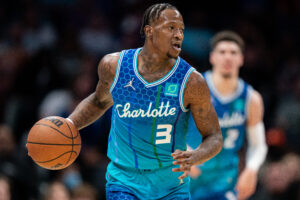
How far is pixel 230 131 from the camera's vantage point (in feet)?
21.2

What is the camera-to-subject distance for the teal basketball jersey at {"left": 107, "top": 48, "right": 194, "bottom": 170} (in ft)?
14.2

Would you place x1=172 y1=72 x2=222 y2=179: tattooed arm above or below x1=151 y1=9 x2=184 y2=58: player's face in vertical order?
below

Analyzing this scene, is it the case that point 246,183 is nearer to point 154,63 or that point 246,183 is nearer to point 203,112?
point 203,112

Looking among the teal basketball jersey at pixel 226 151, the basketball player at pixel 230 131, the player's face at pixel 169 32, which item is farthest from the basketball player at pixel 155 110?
the teal basketball jersey at pixel 226 151

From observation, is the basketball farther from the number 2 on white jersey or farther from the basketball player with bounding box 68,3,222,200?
the number 2 on white jersey

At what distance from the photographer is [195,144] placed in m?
6.21

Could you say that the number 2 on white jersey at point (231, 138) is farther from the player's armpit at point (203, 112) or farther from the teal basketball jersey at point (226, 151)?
the player's armpit at point (203, 112)

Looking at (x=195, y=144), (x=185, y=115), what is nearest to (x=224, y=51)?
(x=195, y=144)

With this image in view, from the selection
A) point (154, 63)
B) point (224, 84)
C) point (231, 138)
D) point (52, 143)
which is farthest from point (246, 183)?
point (52, 143)

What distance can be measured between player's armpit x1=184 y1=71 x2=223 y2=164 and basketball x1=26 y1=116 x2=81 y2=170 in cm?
107

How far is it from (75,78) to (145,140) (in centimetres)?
532

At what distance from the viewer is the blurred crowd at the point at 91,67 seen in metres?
8.26

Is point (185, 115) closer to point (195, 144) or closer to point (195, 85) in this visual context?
point (195, 85)

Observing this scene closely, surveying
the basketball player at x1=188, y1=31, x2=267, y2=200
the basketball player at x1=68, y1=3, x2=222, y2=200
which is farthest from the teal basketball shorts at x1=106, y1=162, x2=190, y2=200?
the basketball player at x1=188, y1=31, x2=267, y2=200
